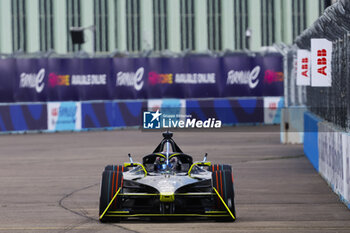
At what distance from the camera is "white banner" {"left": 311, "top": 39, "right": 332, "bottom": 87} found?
1778 centimetres

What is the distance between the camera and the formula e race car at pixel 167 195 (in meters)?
12.3

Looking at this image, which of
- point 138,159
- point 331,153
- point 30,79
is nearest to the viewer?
point 331,153

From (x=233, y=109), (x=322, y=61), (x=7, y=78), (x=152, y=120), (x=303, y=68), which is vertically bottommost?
(x=233, y=109)

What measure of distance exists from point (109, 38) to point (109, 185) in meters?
49.4

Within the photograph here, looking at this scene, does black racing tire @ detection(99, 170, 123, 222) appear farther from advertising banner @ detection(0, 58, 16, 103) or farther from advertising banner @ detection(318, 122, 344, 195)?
advertising banner @ detection(0, 58, 16, 103)

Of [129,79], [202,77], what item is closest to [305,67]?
[129,79]

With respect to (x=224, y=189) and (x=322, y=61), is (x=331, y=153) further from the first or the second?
(x=224, y=189)

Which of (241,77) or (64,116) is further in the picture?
(241,77)

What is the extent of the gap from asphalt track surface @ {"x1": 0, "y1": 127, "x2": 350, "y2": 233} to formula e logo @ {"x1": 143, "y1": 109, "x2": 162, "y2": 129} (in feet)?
4.13

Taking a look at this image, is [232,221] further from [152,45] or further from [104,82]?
[152,45]

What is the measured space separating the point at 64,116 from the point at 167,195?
23883mm

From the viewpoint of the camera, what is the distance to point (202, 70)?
38.2m

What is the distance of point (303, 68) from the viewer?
2164 centimetres

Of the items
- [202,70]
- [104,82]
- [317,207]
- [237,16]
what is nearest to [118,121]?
[104,82]
